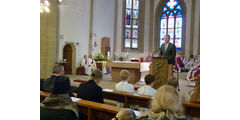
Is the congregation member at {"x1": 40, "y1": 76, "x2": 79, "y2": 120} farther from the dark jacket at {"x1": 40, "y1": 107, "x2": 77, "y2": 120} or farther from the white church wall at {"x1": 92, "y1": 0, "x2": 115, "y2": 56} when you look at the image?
the white church wall at {"x1": 92, "y1": 0, "x2": 115, "y2": 56}

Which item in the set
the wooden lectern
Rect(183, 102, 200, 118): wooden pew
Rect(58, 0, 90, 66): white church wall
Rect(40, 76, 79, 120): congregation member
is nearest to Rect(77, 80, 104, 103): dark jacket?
Rect(40, 76, 79, 120): congregation member

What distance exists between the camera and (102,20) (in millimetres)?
14672

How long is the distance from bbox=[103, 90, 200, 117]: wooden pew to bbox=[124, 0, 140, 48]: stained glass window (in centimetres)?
1237

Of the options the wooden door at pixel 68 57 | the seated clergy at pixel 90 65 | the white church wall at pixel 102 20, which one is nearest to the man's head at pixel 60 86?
the seated clergy at pixel 90 65

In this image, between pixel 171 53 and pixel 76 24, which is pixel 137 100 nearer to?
pixel 171 53

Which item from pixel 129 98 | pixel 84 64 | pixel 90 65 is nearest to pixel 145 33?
pixel 90 65

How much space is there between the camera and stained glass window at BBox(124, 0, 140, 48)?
16.3 m

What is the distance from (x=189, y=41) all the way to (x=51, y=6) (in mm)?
9415

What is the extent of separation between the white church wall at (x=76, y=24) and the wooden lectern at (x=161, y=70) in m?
7.81

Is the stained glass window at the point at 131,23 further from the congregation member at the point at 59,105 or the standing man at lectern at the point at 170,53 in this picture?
the congregation member at the point at 59,105

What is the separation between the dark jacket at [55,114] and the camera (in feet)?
8.09
